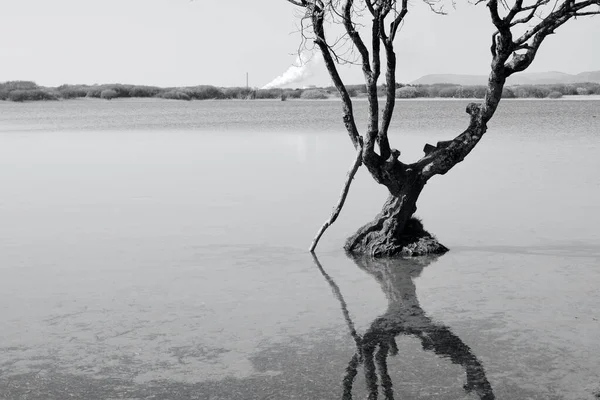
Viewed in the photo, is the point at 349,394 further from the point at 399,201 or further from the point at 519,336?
the point at 399,201

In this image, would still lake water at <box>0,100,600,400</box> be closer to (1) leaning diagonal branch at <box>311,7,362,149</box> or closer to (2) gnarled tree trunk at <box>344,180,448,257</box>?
(2) gnarled tree trunk at <box>344,180,448,257</box>

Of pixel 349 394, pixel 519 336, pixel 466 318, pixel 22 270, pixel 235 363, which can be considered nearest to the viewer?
pixel 349 394

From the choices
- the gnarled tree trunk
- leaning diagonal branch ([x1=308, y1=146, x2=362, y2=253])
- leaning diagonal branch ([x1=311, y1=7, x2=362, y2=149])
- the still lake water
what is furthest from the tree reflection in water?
leaning diagonal branch ([x1=311, y1=7, x2=362, y2=149])

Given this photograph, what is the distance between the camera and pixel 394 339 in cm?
730

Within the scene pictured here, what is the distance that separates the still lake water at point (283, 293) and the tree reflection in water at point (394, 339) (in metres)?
0.03

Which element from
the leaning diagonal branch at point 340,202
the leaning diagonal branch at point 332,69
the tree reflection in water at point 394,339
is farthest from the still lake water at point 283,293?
the leaning diagonal branch at point 332,69

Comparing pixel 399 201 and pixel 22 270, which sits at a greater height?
pixel 399 201

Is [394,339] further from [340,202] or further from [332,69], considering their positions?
[332,69]

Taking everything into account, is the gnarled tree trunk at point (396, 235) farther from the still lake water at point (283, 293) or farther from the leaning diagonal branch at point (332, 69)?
the leaning diagonal branch at point (332, 69)

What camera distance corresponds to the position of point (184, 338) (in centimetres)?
738

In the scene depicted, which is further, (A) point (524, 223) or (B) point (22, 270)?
(A) point (524, 223)

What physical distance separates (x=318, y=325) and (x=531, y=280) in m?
2.83

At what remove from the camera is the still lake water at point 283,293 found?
6.39 m

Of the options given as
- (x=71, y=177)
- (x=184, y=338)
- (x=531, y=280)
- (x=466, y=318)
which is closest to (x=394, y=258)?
(x=531, y=280)
